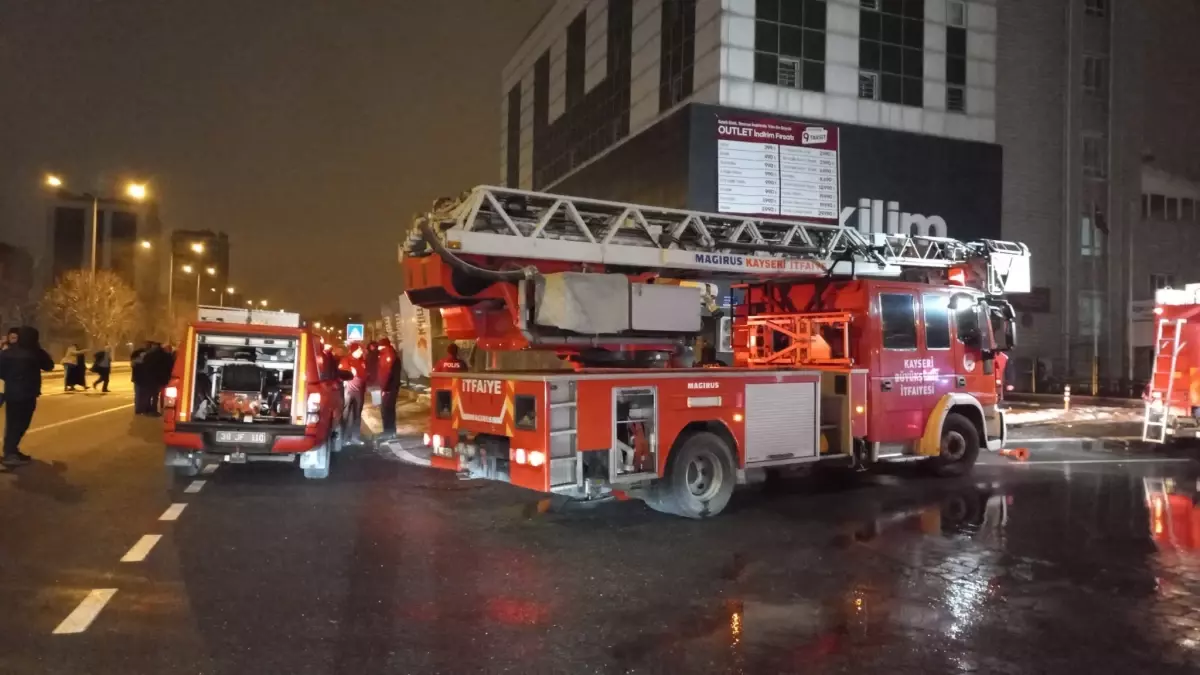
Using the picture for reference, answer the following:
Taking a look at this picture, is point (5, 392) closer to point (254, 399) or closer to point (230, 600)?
point (254, 399)

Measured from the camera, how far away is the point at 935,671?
4.45 meters

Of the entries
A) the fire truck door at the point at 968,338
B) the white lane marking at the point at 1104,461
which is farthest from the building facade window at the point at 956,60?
the fire truck door at the point at 968,338

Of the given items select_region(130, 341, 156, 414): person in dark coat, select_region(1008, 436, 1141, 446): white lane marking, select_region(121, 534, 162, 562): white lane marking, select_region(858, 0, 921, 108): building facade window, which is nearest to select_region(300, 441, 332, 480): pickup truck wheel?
select_region(121, 534, 162, 562): white lane marking

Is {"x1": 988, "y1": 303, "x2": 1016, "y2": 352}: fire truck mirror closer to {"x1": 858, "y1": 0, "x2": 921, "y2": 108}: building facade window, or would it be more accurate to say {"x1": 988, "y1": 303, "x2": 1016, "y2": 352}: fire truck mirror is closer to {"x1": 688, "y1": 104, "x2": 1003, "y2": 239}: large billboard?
{"x1": 688, "y1": 104, "x2": 1003, "y2": 239}: large billboard

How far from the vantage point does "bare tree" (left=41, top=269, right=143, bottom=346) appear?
5434cm

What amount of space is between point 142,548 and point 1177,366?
1439 cm

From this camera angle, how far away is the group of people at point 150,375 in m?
17.2

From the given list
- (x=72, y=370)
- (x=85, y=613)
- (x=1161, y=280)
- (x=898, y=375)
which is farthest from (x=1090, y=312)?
(x=85, y=613)

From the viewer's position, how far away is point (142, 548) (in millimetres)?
6770

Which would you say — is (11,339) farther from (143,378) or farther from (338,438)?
(143,378)

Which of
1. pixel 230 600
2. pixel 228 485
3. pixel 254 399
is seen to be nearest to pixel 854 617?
pixel 230 600

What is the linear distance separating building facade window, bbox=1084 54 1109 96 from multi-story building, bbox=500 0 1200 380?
0.07 m

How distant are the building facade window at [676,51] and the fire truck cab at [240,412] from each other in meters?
21.9

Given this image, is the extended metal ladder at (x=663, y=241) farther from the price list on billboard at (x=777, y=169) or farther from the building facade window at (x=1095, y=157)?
the building facade window at (x=1095, y=157)
